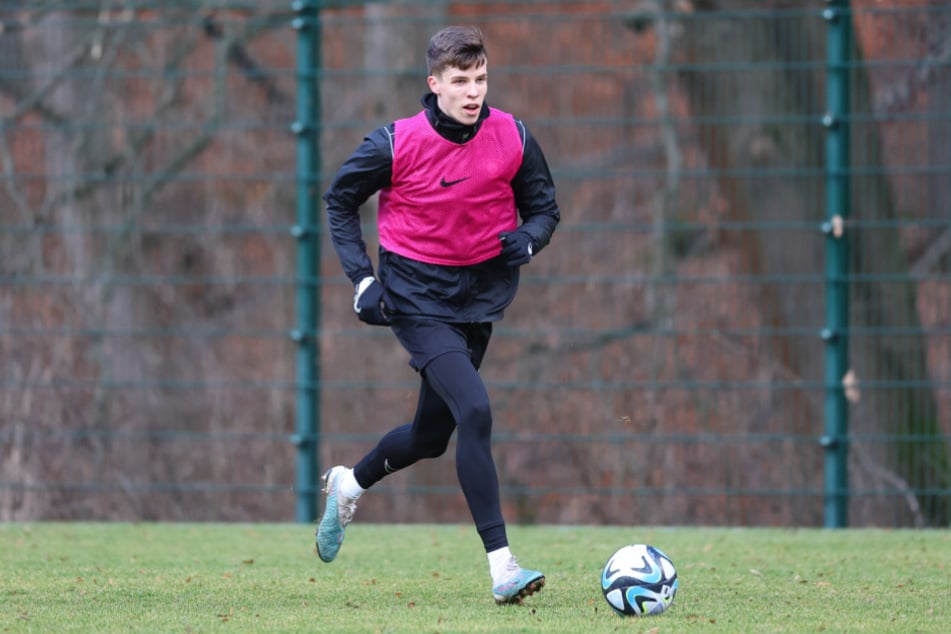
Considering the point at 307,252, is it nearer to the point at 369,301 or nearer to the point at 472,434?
the point at 369,301

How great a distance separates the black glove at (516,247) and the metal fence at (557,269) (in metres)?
3.03

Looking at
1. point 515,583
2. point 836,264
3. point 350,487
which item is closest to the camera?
point 515,583

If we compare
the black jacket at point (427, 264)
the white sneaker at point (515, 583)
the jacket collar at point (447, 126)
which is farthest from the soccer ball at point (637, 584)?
the jacket collar at point (447, 126)

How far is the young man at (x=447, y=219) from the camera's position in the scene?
542cm

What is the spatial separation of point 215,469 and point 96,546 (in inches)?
87.7

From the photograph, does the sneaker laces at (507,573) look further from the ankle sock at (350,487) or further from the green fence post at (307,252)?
the green fence post at (307,252)

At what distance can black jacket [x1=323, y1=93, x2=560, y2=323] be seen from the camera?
18.3 feet

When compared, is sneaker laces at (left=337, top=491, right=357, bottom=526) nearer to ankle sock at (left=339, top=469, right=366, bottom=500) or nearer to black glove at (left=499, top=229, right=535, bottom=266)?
ankle sock at (left=339, top=469, right=366, bottom=500)

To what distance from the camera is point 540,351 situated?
956cm

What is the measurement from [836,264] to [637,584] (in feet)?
12.1

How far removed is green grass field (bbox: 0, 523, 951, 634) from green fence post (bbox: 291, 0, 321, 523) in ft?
1.27

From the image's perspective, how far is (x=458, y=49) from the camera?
536cm

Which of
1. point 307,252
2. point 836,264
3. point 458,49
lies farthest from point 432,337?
point 836,264

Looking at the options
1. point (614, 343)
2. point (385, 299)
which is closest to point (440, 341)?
point (385, 299)
